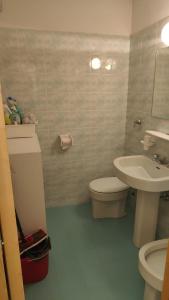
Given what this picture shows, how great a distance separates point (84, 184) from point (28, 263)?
131cm

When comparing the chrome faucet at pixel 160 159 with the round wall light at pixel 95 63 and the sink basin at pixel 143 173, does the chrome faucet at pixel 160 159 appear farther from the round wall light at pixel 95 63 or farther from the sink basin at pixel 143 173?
the round wall light at pixel 95 63

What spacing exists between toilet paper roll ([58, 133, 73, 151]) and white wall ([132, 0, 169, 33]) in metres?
1.36

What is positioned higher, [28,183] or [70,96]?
[70,96]

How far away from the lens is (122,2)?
7.32 feet

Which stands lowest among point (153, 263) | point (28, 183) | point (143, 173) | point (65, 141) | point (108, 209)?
point (108, 209)

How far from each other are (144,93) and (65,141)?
99cm

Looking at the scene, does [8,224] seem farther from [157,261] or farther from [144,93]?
[144,93]

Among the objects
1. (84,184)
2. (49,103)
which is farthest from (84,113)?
(84,184)

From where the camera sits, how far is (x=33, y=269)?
5.13ft

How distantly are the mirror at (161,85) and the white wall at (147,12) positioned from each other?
0.31m

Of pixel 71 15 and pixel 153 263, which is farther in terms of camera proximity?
pixel 71 15

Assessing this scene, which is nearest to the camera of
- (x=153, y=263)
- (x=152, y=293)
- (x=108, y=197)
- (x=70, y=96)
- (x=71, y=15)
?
(x=152, y=293)

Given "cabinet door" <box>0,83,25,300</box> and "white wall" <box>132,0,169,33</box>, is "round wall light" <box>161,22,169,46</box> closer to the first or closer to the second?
"white wall" <box>132,0,169,33</box>

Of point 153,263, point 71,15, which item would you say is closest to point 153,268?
point 153,263
